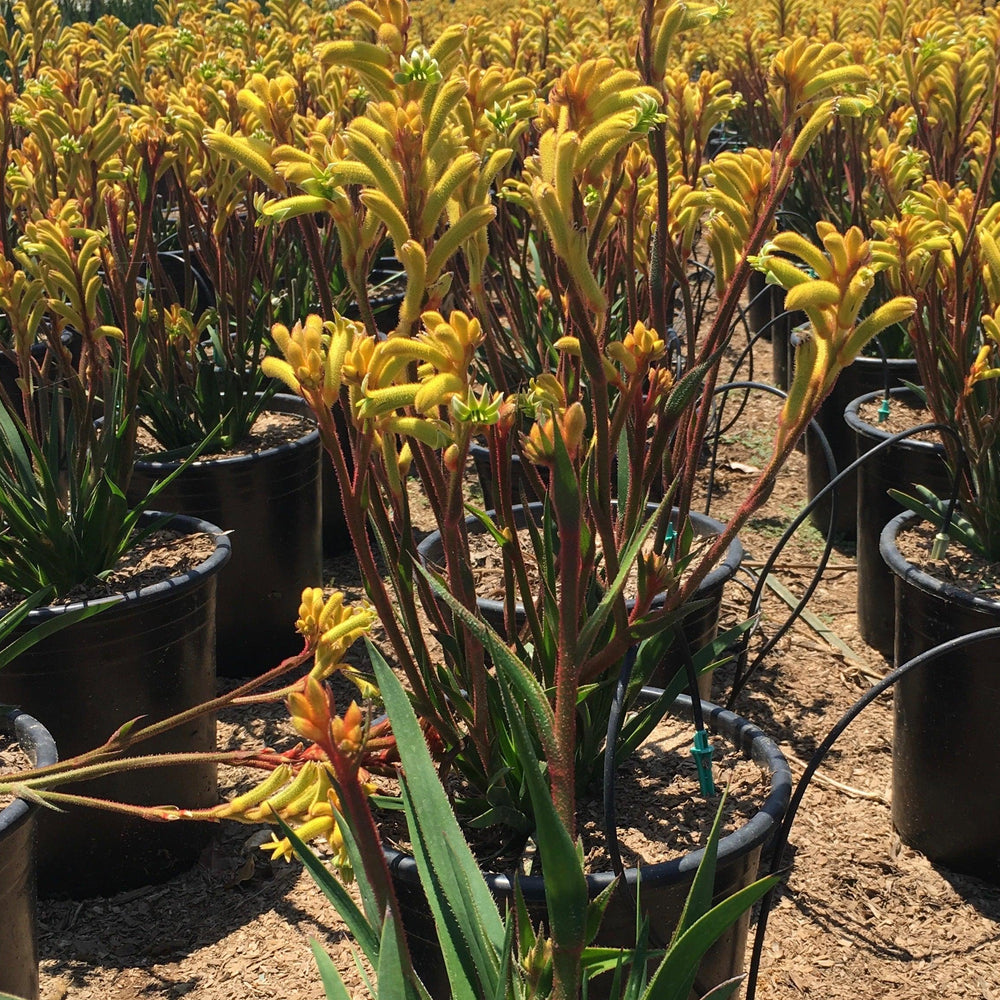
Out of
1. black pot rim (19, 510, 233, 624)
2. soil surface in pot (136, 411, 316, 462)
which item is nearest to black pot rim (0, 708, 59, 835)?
black pot rim (19, 510, 233, 624)

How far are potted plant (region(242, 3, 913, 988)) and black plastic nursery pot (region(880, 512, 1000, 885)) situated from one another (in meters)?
0.75

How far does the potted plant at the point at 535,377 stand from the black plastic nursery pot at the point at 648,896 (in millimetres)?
137

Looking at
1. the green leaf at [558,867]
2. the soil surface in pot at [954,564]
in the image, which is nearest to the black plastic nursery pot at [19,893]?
the green leaf at [558,867]

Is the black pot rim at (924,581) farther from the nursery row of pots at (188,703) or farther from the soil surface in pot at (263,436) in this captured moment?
the soil surface in pot at (263,436)

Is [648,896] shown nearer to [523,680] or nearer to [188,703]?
[523,680]

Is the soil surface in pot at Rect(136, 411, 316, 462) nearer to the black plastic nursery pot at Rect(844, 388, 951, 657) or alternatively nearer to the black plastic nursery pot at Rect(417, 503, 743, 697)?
the black plastic nursery pot at Rect(417, 503, 743, 697)

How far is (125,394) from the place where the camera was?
2.62 m

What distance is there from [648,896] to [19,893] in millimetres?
865

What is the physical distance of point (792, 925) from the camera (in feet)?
7.30

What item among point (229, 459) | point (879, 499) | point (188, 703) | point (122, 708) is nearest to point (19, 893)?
point (122, 708)

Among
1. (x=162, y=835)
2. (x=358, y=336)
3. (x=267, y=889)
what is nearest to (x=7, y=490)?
(x=162, y=835)

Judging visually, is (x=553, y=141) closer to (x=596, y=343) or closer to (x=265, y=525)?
(x=596, y=343)

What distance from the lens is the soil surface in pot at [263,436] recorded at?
3275 millimetres

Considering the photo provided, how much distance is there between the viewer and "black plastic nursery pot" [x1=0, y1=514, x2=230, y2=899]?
2.28 m
